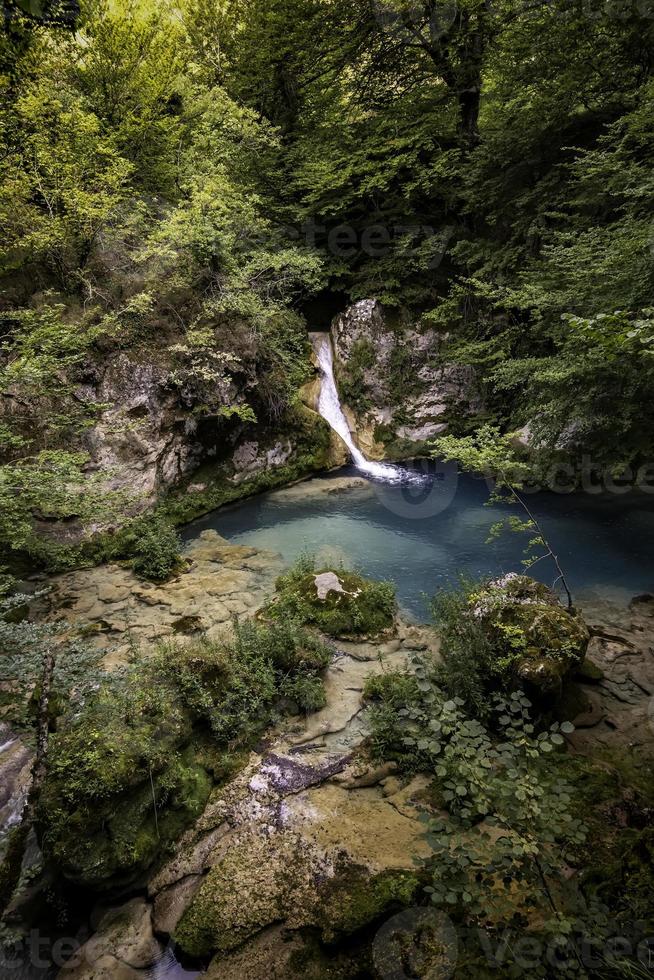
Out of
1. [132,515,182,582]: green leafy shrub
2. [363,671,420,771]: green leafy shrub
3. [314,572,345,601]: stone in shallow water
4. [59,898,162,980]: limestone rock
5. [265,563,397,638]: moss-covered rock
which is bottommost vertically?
[59,898,162,980]: limestone rock

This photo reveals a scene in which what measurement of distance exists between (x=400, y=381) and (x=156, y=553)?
883cm

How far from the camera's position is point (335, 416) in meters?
13.6

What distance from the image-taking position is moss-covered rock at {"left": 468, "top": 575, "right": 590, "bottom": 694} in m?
4.68

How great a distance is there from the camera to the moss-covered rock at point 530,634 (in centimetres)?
468

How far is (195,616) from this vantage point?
22.1ft

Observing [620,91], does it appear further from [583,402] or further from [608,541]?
[608,541]

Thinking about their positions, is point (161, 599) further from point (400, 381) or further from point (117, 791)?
point (400, 381)

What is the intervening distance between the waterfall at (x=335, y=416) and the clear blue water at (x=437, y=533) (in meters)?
0.82

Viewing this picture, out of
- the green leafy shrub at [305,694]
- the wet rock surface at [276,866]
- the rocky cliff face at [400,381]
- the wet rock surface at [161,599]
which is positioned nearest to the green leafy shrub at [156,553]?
the wet rock surface at [161,599]

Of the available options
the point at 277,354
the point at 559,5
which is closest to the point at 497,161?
the point at 559,5

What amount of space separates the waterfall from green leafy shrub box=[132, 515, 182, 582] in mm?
6098

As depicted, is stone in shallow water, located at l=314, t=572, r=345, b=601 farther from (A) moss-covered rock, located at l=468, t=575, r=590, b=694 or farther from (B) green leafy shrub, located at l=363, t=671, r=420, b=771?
(A) moss-covered rock, located at l=468, t=575, r=590, b=694

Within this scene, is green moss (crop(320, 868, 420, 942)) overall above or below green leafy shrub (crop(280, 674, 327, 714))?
below

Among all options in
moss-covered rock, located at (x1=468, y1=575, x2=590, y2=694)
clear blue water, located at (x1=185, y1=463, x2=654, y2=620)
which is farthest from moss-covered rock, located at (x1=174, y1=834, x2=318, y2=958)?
clear blue water, located at (x1=185, y1=463, x2=654, y2=620)
